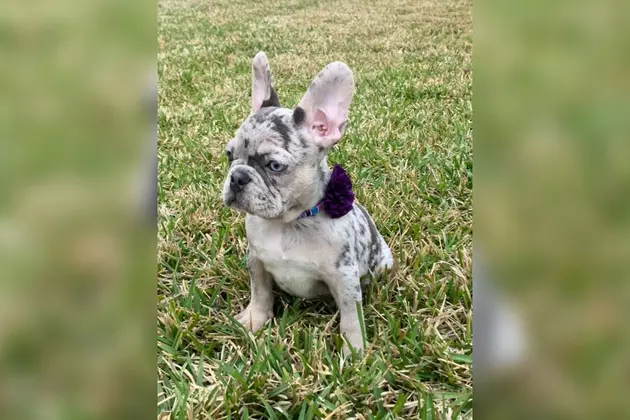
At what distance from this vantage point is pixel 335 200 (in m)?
1.80

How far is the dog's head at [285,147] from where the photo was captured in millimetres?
1611

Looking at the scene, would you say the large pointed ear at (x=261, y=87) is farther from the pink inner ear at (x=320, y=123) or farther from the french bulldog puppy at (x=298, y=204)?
the pink inner ear at (x=320, y=123)

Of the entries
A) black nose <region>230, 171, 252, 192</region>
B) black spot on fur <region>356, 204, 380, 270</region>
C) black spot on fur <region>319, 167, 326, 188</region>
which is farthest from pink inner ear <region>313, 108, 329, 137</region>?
black spot on fur <region>356, 204, 380, 270</region>

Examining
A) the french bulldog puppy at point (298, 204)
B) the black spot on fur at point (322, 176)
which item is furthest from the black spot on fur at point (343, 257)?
the black spot on fur at point (322, 176)

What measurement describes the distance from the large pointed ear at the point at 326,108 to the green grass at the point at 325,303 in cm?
41

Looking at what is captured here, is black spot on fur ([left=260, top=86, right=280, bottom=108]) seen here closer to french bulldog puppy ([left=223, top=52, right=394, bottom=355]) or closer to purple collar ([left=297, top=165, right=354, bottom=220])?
french bulldog puppy ([left=223, top=52, right=394, bottom=355])

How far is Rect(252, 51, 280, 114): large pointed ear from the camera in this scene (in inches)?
68.5
